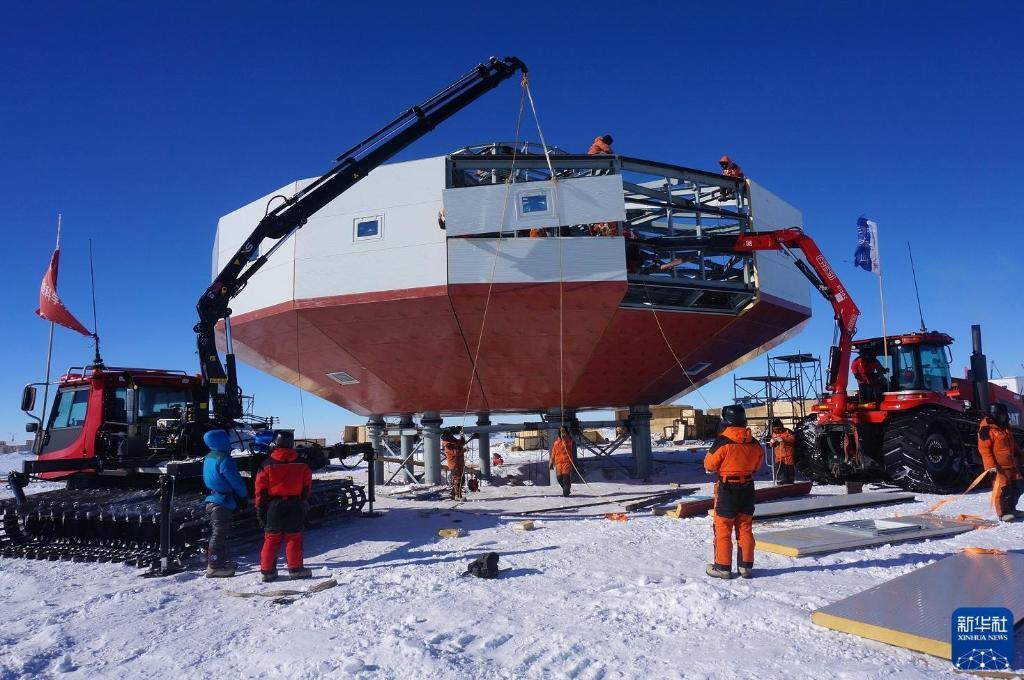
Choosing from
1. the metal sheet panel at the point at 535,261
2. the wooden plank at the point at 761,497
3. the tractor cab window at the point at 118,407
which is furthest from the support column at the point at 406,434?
the wooden plank at the point at 761,497

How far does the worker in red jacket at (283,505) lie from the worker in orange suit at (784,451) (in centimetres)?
998

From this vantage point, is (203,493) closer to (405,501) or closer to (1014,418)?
(405,501)

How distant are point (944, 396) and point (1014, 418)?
283 inches

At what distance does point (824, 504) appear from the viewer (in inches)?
368

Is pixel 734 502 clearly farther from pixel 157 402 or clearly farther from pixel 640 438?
pixel 640 438

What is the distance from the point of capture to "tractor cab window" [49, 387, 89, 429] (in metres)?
9.51

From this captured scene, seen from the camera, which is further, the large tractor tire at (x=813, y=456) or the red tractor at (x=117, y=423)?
the large tractor tire at (x=813, y=456)

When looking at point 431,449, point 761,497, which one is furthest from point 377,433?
point 761,497

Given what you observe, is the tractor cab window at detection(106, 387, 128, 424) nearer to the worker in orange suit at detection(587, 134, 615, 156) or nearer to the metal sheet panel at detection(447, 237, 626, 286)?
the metal sheet panel at detection(447, 237, 626, 286)

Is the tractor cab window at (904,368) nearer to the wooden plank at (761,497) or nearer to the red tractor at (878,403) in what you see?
the red tractor at (878,403)

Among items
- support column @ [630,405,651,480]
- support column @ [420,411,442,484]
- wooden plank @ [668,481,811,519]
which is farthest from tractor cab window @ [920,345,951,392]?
support column @ [420,411,442,484]

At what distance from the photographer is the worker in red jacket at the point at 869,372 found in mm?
13016

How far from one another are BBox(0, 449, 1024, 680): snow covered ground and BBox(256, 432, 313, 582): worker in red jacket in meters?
0.33

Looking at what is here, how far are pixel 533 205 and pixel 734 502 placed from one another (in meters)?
7.04
